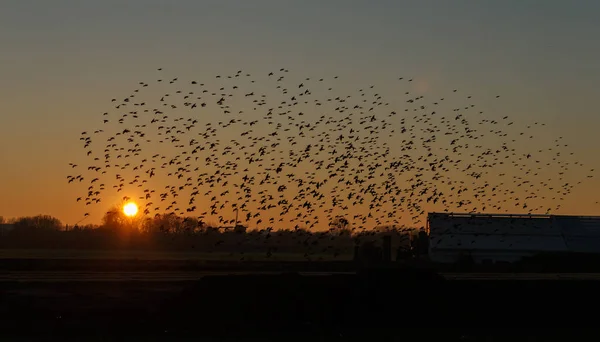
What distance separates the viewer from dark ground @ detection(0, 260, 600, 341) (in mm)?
28656

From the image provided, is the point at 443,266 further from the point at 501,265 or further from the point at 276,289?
the point at 276,289

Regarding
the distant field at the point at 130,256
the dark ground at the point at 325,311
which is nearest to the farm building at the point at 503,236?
the distant field at the point at 130,256

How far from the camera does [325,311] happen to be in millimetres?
32250

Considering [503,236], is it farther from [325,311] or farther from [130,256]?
[325,311]

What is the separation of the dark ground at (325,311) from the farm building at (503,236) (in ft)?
132

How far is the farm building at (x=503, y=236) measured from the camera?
3093 inches

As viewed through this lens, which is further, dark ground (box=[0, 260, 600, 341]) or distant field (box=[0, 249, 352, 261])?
distant field (box=[0, 249, 352, 261])

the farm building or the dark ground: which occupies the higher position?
the farm building

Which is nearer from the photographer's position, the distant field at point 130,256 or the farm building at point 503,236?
the farm building at point 503,236

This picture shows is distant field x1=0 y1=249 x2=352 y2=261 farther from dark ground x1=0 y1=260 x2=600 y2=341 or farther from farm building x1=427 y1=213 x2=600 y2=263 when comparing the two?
dark ground x1=0 y1=260 x2=600 y2=341

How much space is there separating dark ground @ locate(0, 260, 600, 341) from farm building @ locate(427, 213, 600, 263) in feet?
132

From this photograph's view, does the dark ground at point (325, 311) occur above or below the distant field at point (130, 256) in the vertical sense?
below

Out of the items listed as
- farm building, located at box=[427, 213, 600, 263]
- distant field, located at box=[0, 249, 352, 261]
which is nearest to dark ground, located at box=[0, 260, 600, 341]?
farm building, located at box=[427, 213, 600, 263]

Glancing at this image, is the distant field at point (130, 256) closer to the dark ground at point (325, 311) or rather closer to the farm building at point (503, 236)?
the farm building at point (503, 236)
